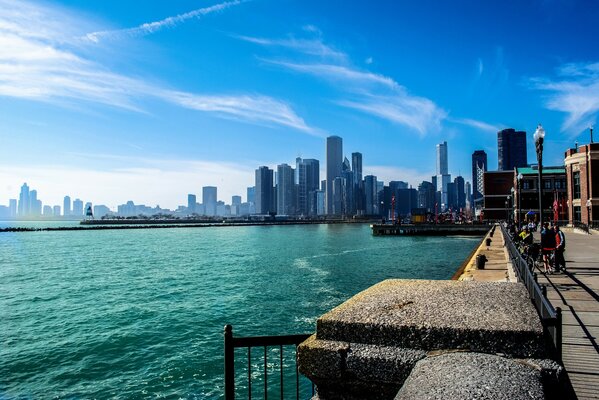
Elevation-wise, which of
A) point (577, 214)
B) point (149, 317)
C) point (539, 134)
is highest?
point (539, 134)

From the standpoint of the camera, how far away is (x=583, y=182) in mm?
62906

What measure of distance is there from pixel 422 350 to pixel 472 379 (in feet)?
2.46

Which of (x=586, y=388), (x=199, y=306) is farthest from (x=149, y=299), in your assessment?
(x=586, y=388)

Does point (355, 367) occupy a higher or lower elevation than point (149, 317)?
higher

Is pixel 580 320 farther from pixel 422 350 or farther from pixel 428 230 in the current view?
pixel 428 230

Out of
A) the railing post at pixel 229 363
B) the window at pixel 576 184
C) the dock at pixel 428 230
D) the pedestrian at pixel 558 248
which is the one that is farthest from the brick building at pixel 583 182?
the railing post at pixel 229 363

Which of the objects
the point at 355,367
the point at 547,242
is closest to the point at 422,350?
the point at 355,367

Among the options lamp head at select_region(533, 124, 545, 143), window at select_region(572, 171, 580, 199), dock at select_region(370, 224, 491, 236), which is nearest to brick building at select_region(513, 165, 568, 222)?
dock at select_region(370, 224, 491, 236)

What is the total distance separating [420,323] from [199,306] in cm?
2420

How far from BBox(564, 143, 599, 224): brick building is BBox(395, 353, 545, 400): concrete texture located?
69.7 meters

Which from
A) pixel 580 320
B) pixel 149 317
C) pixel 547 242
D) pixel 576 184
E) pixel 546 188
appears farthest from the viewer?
pixel 546 188

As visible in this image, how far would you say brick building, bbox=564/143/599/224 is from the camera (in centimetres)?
6066

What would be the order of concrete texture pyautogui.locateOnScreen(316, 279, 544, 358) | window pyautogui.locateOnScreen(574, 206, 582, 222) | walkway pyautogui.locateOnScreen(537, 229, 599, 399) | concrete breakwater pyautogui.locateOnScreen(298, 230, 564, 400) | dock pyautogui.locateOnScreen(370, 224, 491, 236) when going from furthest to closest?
dock pyautogui.locateOnScreen(370, 224, 491, 236) < window pyautogui.locateOnScreen(574, 206, 582, 222) < walkway pyautogui.locateOnScreen(537, 229, 599, 399) < concrete texture pyautogui.locateOnScreen(316, 279, 544, 358) < concrete breakwater pyautogui.locateOnScreen(298, 230, 564, 400)

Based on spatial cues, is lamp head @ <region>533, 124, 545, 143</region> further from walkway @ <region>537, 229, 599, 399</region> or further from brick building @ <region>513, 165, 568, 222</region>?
brick building @ <region>513, 165, 568, 222</region>
